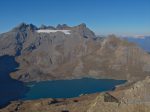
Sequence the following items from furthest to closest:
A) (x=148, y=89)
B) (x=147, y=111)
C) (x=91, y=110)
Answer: (x=148, y=89) < (x=91, y=110) < (x=147, y=111)

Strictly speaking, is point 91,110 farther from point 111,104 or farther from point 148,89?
point 148,89

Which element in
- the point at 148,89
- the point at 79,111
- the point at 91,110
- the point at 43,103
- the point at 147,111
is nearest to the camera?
the point at 147,111

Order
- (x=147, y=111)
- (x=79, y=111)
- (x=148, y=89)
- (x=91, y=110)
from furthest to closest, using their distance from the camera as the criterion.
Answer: (x=79, y=111)
(x=148, y=89)
(x=91, y=110)
(x=147, y=111)

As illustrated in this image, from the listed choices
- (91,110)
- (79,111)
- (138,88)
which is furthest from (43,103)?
(91,110)

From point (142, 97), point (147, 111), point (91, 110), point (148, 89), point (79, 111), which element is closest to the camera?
point (147, 111)

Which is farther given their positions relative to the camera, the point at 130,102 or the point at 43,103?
the point at 43,103

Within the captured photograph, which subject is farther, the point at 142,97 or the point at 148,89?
the point at 148,89

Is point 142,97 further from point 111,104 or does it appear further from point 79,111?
point 79,111

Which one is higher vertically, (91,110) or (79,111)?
(91,110)

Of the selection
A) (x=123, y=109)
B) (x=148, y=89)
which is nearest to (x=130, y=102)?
(x=123, y=109)
